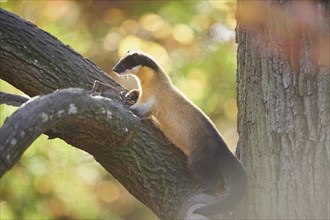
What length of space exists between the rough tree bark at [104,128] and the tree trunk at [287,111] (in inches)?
12.9

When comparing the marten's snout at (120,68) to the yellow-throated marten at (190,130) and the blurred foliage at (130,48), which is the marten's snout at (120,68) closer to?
the yellow-throated marten at (190,130)

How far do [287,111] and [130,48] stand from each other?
3922mm

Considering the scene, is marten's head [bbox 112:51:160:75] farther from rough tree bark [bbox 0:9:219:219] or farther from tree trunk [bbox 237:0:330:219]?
tree trunk [bbox 237:0:330:219]

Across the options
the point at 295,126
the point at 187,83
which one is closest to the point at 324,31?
the point at 295,126

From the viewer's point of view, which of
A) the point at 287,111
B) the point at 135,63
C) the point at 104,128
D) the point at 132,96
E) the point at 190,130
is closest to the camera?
the point at 104,128

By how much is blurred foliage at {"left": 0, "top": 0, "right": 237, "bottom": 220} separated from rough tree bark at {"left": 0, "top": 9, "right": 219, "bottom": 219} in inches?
114

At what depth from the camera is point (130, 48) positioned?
7918 millimetres

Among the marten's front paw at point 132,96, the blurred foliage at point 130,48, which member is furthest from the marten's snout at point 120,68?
the blurred foliage at point 130,48

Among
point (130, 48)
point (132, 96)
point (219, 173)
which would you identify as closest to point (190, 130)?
point (219, 173)

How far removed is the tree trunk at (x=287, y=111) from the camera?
4047 mm

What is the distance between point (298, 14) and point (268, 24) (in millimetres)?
178

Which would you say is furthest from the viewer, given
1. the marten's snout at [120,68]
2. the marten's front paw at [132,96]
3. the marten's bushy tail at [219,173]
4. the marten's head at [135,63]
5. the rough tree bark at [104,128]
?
the marten's snout at [120,68]

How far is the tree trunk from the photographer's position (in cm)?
405

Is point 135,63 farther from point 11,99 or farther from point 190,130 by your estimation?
point 11,99
